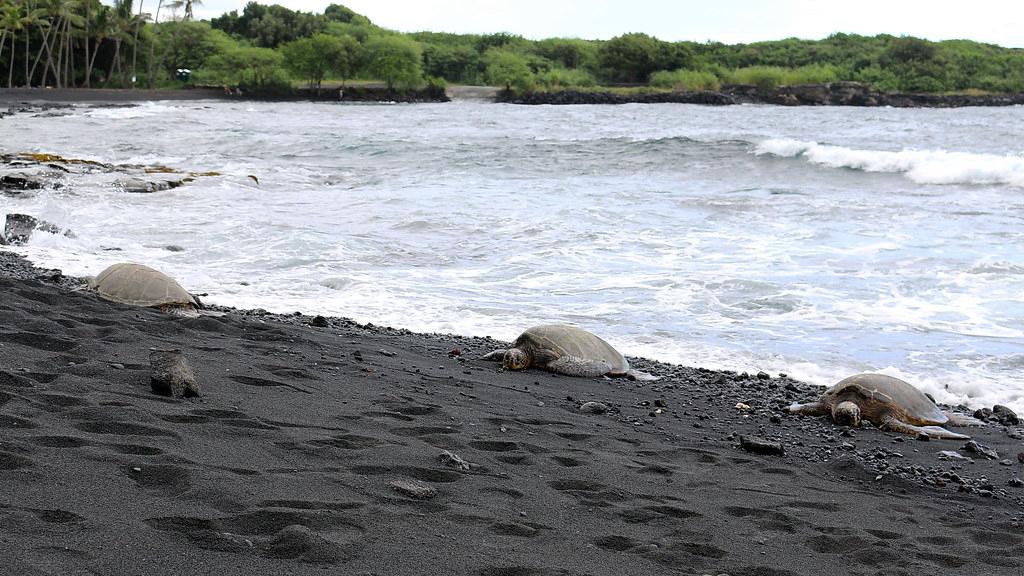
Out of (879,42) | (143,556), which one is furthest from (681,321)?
(879,42)

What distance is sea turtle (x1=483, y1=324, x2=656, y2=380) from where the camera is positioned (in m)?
5.68

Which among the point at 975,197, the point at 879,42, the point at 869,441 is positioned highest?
the point at 879,42

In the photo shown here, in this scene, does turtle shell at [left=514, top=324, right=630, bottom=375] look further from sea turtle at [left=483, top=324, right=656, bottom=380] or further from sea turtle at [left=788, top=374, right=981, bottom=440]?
sea turtle at [left=788, top=374, right=981, bottom=440]

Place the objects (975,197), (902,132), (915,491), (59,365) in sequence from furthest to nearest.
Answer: (902,132) → (975,197) → (59,365) → (915,491)

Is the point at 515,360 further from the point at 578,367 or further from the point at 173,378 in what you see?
the point at 173,378

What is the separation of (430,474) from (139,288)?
3.87m

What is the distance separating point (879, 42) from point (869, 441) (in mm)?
99707

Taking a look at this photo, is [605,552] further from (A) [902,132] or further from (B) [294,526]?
(A) [902,132]

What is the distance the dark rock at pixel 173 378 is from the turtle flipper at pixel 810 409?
315 cm

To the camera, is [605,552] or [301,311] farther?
[301,311]

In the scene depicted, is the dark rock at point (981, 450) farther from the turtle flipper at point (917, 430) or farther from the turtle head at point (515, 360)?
the turtle head at point (515, 360)

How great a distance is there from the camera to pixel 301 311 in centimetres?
720

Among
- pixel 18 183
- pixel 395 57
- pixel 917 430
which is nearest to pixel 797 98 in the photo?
pixel 395 57

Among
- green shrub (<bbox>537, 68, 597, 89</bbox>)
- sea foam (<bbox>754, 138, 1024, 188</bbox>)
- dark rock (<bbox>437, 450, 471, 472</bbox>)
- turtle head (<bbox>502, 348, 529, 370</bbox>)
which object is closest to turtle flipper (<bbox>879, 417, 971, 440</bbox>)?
turtle head (<bbox>502, 348, 529, 370</bbox>)
